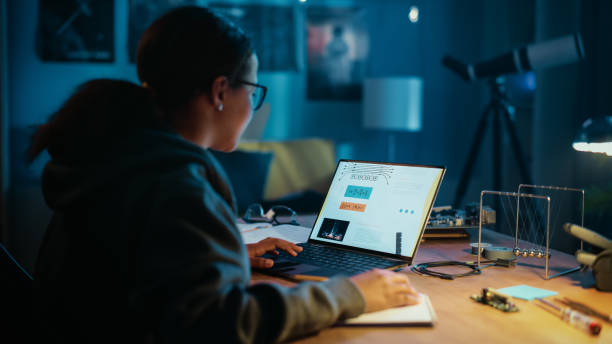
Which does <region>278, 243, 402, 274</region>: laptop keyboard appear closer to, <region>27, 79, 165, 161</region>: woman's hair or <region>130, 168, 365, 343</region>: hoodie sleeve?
<region>130, 168, 365, 343</region>: hoodie sleeve

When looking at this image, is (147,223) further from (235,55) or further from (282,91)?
(282,91)

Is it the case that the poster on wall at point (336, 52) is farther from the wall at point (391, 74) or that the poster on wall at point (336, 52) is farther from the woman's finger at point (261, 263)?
the woman's finger at point (261, 263)

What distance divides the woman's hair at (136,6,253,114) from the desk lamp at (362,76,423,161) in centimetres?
304

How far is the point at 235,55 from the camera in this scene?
825 mm

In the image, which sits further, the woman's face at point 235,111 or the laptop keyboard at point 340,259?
the laptop keyboard at point 340,259

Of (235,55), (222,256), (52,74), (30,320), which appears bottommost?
(30,320)

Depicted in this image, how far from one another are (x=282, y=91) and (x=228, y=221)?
11.7 ft

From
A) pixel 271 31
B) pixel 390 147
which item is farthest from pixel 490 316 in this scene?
pixel 271 31

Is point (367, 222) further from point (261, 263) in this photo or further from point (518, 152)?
point (518, 152)

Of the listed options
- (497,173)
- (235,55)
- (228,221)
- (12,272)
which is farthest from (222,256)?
(497,173)

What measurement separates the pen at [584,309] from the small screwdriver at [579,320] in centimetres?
4

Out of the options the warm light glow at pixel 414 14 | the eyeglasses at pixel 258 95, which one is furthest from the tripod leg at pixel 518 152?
the eyeglasses at pixel 258 95

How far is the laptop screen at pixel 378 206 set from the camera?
112 cm

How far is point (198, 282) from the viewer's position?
610mm
